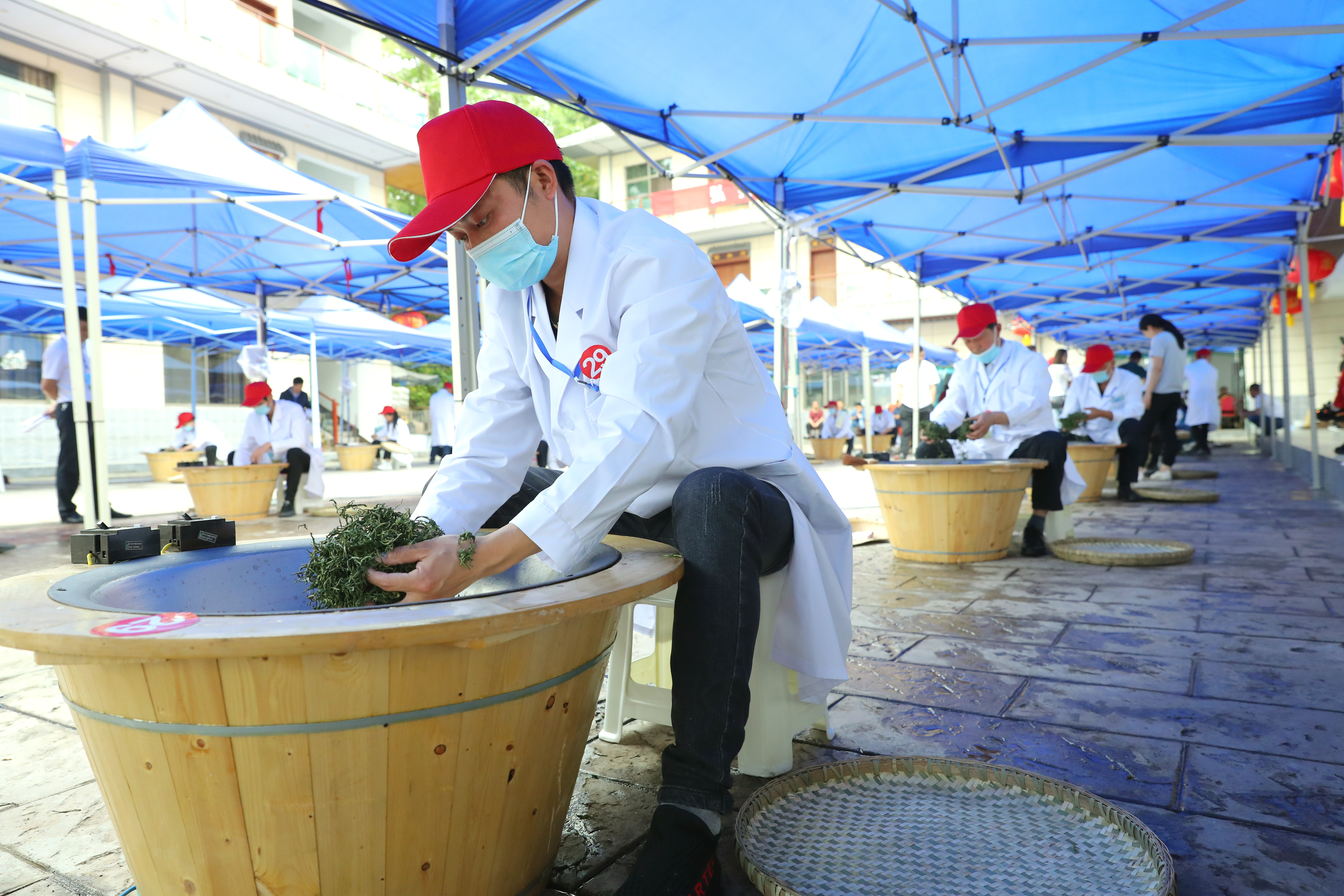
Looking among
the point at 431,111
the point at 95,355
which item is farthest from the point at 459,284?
the point at 431,111

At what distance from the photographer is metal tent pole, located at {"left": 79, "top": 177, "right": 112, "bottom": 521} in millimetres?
4922

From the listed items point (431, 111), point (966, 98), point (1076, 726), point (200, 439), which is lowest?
point (1076, 726)

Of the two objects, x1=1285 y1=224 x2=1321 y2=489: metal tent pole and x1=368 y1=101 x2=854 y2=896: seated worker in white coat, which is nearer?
x1=368 y1=101 x2=854 y2=896: seated worker in white coat

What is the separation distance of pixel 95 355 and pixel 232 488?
271 cm

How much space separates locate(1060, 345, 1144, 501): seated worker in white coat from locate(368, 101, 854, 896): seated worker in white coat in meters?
7.25

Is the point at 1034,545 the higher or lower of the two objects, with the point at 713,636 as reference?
lower

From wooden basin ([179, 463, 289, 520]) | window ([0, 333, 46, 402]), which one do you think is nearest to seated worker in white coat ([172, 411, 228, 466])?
window ([0, 333, 46, 402])

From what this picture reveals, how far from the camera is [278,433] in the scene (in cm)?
798

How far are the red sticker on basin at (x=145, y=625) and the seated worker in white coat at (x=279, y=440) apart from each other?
7.38 metres

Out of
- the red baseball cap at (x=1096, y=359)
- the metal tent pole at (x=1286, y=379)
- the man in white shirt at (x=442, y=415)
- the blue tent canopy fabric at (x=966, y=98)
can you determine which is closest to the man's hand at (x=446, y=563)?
the blue tent canopy fabric at (x=966, y=98)

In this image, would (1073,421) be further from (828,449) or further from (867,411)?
(867,411)

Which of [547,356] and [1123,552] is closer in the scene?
[547,356]

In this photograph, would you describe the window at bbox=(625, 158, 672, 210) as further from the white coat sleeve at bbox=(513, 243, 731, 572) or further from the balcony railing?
the white coat sleeve at bbox=(513, 243, 731, 572)

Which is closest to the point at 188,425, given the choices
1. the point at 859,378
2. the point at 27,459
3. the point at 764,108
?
the point at 27,459
